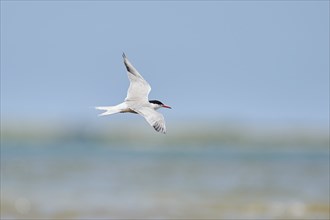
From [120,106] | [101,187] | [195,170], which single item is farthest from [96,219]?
[195,170]

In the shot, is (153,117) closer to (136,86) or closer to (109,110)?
(109,110)

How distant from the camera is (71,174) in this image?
30391mm

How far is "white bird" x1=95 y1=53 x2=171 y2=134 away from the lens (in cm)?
1309

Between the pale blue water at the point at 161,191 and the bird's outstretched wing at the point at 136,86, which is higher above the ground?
the pale blue water at the point at 161,191

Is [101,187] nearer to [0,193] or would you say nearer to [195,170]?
[0,193]

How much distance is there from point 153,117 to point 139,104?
2.47 feet

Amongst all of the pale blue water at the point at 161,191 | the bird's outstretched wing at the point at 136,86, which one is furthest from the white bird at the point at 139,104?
the pale blue water at the point at 161,191

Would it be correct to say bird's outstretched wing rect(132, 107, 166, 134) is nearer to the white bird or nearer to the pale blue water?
the white bird

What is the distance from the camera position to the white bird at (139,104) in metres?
13.1

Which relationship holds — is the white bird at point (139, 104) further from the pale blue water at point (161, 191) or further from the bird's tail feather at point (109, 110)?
the pale blue water at point (161, 191)

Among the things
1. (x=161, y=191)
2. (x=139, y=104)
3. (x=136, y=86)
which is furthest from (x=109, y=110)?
(x=161, y=191)

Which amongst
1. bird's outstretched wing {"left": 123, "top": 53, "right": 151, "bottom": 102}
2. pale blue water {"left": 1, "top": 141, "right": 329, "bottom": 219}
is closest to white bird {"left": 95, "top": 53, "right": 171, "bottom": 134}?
bird's outstretched wing {"left": 123, "top": 53, "right": 151, "bottom": 102}

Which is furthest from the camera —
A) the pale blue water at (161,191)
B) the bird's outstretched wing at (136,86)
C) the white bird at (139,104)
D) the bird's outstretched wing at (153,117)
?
the pale blue water at (161,191)

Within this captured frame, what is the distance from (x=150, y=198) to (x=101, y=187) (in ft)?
8.57
